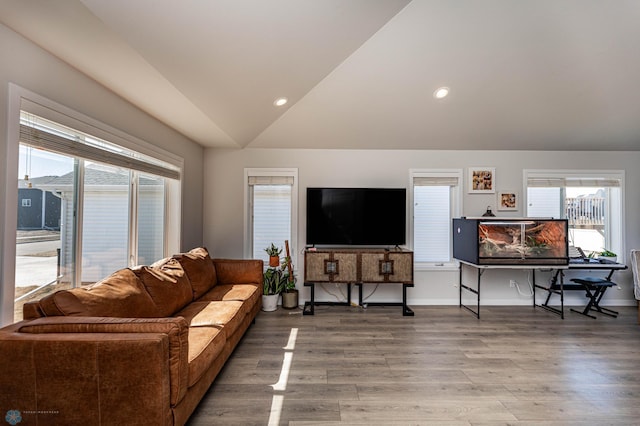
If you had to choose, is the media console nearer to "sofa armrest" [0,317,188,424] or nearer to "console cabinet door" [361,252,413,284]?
"console cabinet door" [361,252,413,284]

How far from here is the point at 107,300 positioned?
1.90 meters

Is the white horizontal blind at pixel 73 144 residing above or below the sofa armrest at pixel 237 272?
above

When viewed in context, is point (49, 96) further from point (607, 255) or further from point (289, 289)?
point (607, 255)

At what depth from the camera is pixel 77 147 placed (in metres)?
2.06

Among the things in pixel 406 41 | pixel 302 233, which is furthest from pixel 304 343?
pixel 406 41

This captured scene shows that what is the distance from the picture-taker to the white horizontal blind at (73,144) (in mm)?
1750

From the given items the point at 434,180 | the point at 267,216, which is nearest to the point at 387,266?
the point at 434,180

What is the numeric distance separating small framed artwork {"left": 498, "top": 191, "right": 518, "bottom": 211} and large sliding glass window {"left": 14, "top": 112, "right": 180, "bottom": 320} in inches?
181

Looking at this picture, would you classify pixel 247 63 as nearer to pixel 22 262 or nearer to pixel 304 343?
pixel 22 262

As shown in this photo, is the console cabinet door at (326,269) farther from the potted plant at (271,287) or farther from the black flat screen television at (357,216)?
the potted plant at (271,287)

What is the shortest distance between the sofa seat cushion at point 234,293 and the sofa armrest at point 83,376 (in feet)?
4.89

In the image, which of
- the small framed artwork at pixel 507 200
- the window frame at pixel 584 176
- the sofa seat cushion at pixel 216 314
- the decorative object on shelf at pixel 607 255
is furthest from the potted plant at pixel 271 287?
the decorative object on shelf at pixel 607 255

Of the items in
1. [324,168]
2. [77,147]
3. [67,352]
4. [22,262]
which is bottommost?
[67,352]

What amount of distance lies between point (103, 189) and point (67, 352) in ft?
5.10
